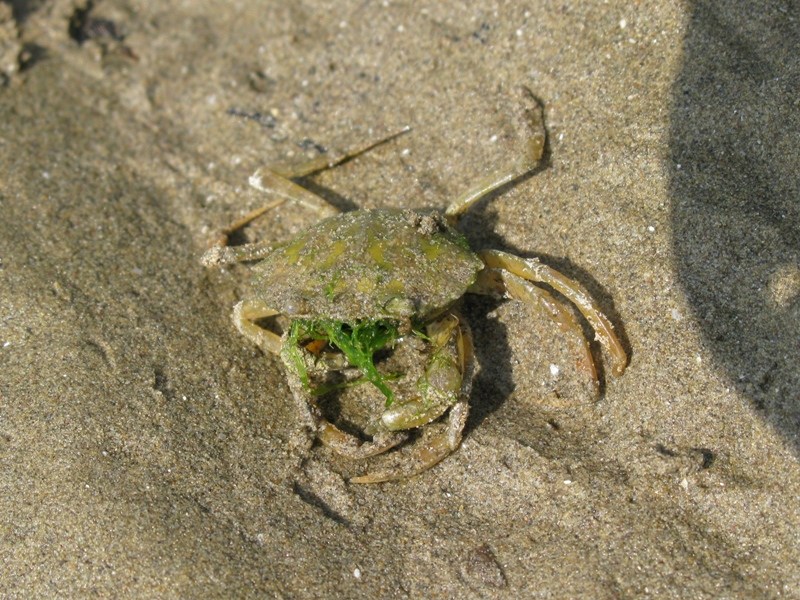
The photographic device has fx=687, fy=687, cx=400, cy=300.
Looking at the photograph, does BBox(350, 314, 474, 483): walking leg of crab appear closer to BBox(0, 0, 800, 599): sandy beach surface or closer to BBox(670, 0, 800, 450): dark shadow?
BBox(0, 0, 800, 599): sandy beach surface

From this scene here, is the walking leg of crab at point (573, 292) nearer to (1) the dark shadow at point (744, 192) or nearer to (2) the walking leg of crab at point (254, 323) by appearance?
(1) the dark shadow at point (744, 192)

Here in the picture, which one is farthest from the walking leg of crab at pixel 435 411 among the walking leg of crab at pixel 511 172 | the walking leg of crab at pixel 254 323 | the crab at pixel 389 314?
the walking leg of crab at pixel 511 172

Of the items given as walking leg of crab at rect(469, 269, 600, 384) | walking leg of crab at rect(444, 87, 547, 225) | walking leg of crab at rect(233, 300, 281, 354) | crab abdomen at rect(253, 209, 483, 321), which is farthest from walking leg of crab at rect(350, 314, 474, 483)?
walking leg of crab at rect(444, 87, 547, 225)

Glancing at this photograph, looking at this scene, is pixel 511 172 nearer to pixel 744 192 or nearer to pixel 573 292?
pixel 573 292

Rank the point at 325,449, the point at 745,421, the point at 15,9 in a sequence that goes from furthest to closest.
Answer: the point at 15,9 < the point at 325,449 < the point at 745,421

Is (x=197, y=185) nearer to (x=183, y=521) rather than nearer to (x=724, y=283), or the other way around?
(x=183, y=521)

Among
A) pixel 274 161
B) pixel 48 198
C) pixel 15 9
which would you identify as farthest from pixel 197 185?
pixel 15 9
